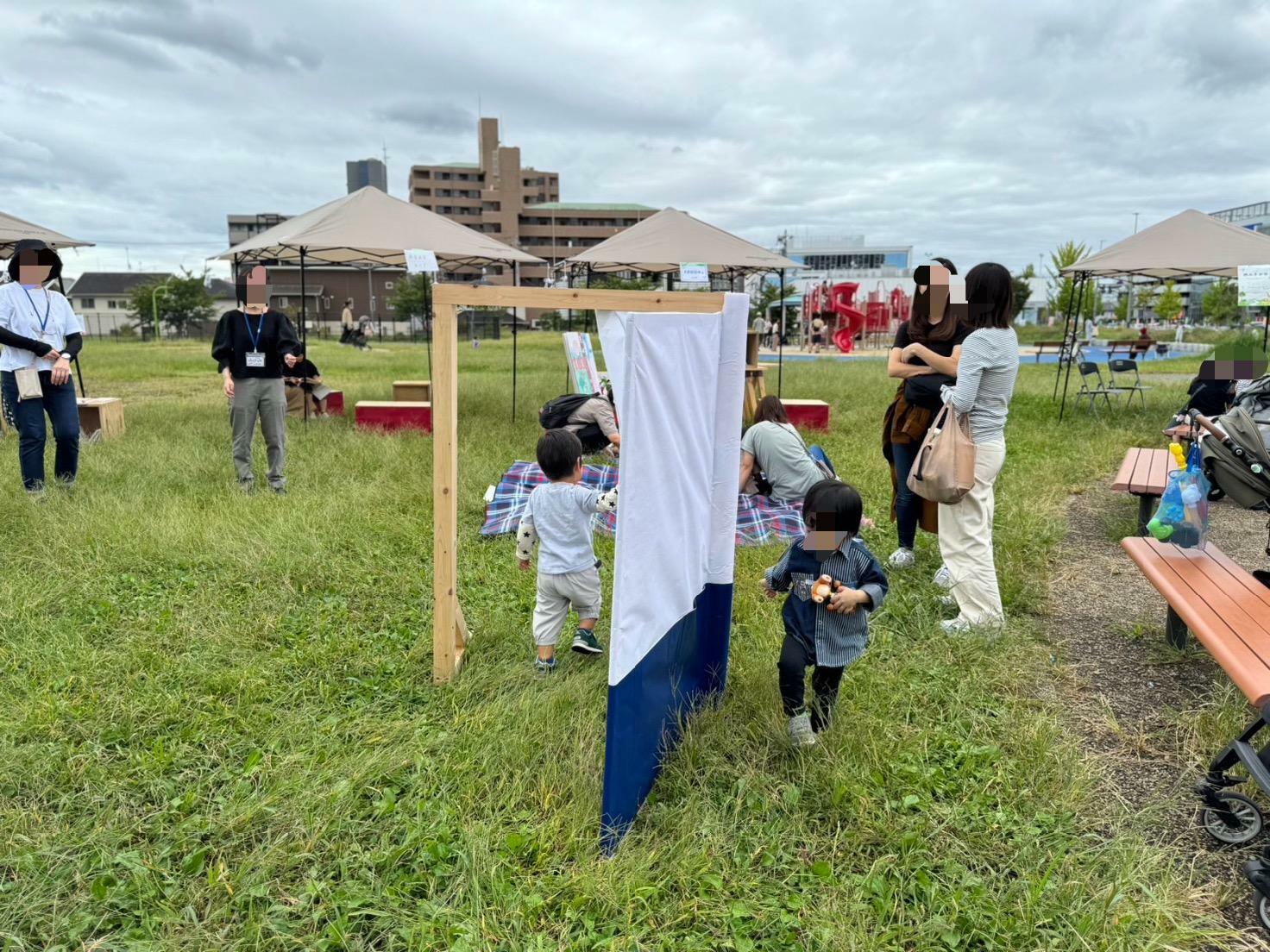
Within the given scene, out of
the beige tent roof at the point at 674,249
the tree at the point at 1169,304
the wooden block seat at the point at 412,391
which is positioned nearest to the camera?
the wooden block seat at the point at 412,391

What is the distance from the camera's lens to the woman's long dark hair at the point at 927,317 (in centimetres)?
423

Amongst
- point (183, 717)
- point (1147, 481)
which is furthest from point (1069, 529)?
point (183, 717)

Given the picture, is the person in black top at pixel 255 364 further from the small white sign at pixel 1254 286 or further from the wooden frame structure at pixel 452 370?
the small white sign at pixel 1254 286

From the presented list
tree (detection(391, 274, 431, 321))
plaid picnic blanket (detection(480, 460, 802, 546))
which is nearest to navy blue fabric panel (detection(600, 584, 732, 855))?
plaid picnic blanket (detection(480, 460, 802, 546))

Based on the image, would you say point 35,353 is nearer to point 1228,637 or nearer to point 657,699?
point 657,699

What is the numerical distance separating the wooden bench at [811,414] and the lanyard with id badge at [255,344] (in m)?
5.87

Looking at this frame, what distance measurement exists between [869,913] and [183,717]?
2434mm

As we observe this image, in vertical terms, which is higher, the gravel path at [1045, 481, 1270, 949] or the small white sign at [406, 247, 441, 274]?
the small white sign at [406, 247, 441, 274]

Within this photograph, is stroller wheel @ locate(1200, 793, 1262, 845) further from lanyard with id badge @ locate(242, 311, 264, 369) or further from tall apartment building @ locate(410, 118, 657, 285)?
tall apartment building @ locate(410, 118, 657, 285)

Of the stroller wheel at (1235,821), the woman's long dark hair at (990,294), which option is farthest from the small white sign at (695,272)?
the stroller wheel at (1235,821)

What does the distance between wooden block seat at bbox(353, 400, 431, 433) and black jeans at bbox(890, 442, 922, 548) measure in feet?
19.3

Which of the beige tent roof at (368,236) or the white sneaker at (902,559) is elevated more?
the beige tent roof at (368,236)

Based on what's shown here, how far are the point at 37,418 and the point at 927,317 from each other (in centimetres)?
587

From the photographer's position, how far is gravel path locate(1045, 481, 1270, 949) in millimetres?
2377
